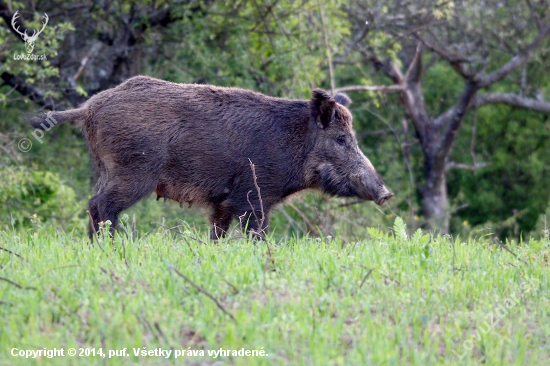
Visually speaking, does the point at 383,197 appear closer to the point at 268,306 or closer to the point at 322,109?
the point at 322,109

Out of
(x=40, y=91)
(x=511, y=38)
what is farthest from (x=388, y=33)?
(x=40, y=91)

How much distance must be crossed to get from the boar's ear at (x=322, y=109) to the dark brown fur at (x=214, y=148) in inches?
0.4

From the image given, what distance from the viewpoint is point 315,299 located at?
4625 millimetres

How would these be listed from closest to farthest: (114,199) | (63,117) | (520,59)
A: (114,199), (63,117), (520,59)

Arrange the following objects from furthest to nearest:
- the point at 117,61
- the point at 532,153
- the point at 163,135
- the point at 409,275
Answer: the point at 532,153 < the point at 117,61 < the point at 163,135 < the point at 409,275

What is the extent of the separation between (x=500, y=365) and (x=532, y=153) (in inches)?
819

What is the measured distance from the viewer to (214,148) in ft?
23.7

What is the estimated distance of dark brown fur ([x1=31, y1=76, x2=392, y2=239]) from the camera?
6.90 metres

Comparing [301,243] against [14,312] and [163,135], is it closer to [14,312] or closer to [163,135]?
[163,135]

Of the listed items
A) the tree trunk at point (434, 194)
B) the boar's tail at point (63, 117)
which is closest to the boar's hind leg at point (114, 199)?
the boar's tail at point (63, 117)

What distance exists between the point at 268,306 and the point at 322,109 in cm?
365

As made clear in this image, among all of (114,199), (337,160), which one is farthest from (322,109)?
(114,199)

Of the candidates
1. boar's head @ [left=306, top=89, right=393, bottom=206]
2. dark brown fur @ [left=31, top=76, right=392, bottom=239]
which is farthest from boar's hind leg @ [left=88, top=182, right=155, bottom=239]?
boar's head @ [left=306, top=89, right=393, bottom=206]

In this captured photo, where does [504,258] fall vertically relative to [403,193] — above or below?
above
